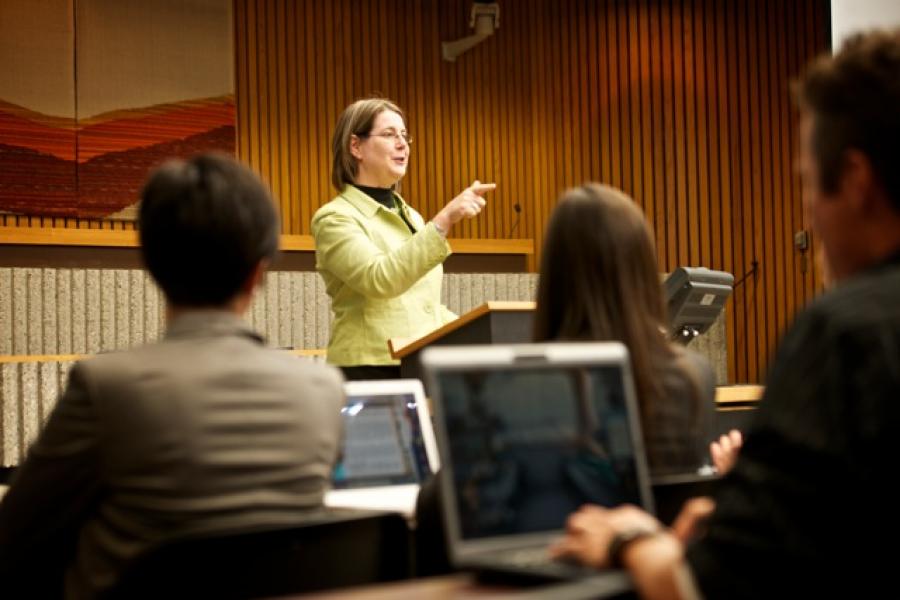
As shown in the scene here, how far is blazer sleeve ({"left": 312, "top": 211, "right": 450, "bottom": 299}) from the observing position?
3357 mm

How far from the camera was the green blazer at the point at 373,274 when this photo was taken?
11.1 ft

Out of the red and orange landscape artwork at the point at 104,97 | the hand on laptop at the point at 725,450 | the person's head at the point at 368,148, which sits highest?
the red and orange landscape artwork at the point at 104,97

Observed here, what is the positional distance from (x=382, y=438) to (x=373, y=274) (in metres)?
1.10

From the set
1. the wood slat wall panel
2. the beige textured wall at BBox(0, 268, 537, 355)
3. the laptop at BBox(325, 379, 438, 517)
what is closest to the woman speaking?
the laptop at BBox(325, 379, 438, 517)

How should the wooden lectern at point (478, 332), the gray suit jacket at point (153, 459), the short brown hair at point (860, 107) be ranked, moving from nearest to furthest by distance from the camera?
the short brown hair at point (860, 107) < the gray suit jacket at point (153, 459) < the wooden lectern at point (478, 332)

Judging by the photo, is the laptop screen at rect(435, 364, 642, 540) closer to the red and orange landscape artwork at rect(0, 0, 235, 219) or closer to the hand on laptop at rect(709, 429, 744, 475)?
the hand on laptop at rect(709, 429, 744, 475)

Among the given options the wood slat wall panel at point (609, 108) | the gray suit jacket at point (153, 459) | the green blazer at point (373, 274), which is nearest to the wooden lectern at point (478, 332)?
the green blazer at point (373, 274)

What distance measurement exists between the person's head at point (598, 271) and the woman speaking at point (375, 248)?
1.49m

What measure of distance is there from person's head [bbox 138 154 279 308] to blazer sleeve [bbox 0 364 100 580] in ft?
0.72

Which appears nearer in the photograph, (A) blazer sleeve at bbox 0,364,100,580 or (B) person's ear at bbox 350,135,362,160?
(A) blazer sleeve at bbox 0,364,100,580

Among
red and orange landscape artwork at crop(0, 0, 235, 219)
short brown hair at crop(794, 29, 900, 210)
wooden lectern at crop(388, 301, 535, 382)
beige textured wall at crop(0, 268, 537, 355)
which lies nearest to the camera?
short brown hair at crop(794, 29, 900, 210)

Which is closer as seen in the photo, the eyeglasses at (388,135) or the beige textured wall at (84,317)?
the eyeglasses at (388,135)

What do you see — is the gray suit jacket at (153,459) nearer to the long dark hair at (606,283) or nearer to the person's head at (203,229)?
the person's head at (203,229)

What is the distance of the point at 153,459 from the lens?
1.45 m
